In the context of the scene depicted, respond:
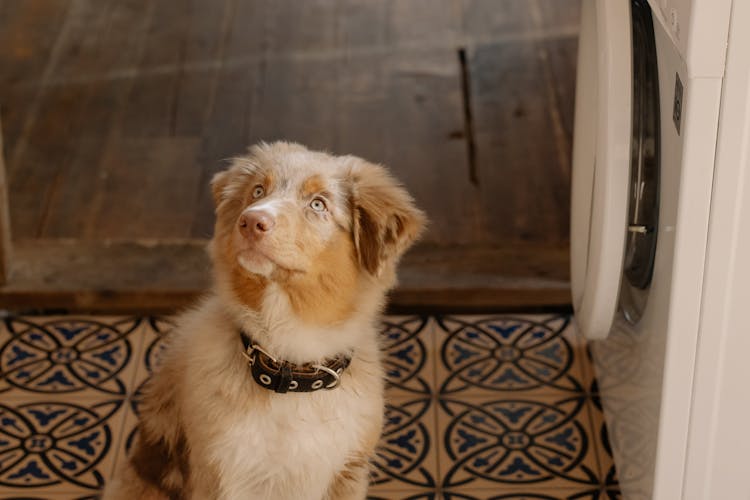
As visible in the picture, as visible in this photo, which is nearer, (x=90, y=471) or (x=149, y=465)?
(x=149, y=465)

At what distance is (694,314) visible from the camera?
5.64 feet

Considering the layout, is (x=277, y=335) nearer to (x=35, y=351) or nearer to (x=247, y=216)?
(x=247, y=216)

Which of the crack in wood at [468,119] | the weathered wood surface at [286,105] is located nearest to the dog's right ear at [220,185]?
the weathered wood surface at [286,105]

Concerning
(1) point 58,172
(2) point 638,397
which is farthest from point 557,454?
(1) point 58,172

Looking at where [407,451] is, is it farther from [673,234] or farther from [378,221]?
Answer: [673,234]

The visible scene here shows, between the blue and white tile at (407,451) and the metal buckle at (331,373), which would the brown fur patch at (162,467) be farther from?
the blue and white tile at (407,451)

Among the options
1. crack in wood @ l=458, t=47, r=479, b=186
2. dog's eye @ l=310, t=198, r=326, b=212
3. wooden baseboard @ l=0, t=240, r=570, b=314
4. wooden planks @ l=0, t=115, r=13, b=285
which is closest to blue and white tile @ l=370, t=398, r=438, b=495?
wooden baseboard @ l=0, t=240, r=570, b=314

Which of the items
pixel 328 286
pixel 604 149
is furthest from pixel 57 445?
pixel 604 149

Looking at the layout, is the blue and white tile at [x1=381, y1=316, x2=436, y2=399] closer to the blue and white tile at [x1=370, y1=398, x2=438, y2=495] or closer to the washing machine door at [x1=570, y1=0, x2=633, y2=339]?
the blue and white tile at [x1=370, y1=398, x2=438, y2=495]

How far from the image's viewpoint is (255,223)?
167 centimetres

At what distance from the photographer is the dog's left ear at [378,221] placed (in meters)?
1.81

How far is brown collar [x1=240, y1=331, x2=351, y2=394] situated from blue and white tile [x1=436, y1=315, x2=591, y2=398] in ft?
2.56

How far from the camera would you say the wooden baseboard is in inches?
114

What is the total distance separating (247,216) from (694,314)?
26.4 inches
